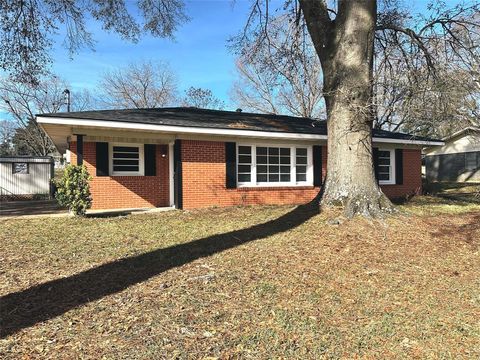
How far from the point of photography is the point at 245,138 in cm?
1260

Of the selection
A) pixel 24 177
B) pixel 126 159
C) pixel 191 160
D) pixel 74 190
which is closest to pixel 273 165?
pixel 191 160

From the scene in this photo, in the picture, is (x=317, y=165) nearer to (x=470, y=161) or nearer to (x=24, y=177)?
(x=24, y=177)

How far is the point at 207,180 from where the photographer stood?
12141 mm

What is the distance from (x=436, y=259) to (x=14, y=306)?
5869 mm

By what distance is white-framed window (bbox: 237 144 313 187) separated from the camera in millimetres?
12828

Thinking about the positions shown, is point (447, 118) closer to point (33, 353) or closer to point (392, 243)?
point (392, 243)

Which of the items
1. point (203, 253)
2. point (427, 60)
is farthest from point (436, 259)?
point (427, 60)

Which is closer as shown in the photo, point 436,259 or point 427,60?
point 436,259

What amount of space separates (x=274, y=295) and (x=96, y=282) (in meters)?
2.18

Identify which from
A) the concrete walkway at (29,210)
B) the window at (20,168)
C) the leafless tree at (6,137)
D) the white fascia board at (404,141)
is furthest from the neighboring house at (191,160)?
the leafless tree at (6,137)

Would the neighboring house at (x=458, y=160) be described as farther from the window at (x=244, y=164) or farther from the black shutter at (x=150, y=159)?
the black shutter at (x=150, y=159)

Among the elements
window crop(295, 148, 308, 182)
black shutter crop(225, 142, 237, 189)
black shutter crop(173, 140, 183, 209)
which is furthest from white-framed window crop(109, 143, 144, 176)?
window crop(295, 148, 308, 182)

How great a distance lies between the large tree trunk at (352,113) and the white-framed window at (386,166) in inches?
291

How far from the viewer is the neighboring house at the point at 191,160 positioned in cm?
1158
